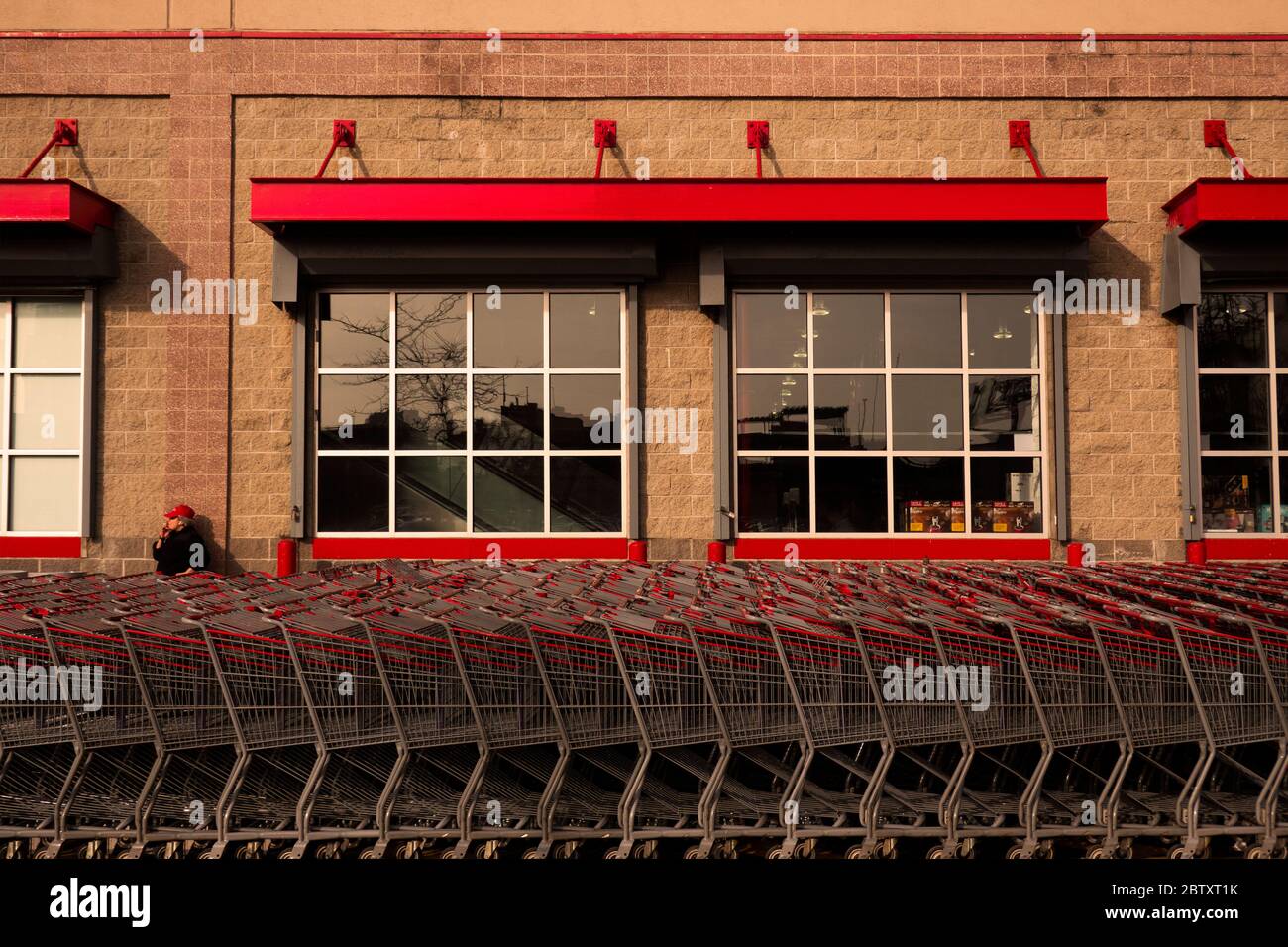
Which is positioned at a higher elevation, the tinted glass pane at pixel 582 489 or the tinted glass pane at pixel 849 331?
the tinted glass pane at pixel 849 331

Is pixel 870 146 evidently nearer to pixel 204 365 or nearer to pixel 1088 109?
pixel 1088 109

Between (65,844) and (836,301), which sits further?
(836,301)

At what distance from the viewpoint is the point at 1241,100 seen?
1171cm

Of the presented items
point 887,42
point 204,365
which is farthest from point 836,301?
point 204,365

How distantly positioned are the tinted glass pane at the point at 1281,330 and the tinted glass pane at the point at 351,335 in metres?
9.63

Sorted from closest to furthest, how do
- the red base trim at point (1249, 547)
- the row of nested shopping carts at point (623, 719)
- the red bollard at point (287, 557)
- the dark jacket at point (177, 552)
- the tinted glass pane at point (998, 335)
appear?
the row of nested shopping carts at point (623, 719), the dark jacket at point (177, 552), the red bollard at point (287, 557), the red base trim at point (1249, 547), the tinted glass pane at point (998, 335)

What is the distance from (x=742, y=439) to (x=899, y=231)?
272 cm

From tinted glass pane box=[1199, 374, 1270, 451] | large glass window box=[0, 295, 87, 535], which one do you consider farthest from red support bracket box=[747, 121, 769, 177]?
large glass window box=[0, 295, 87, 535]

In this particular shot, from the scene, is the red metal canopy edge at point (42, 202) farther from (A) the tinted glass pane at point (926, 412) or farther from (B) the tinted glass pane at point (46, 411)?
(A) the tinted glass pane at point (926, 412)

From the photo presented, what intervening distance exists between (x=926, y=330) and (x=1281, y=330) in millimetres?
3861

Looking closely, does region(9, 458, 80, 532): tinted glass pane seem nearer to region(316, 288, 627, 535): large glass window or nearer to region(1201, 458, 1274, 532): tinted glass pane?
region(316, 288, 627, 535): large glass window

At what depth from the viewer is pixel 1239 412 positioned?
1165 centimetres

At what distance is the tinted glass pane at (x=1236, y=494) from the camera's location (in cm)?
1163

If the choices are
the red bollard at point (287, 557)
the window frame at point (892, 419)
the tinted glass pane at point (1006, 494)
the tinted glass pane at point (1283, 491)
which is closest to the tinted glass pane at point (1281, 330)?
the tinted glass pane at point (1283, 491)
